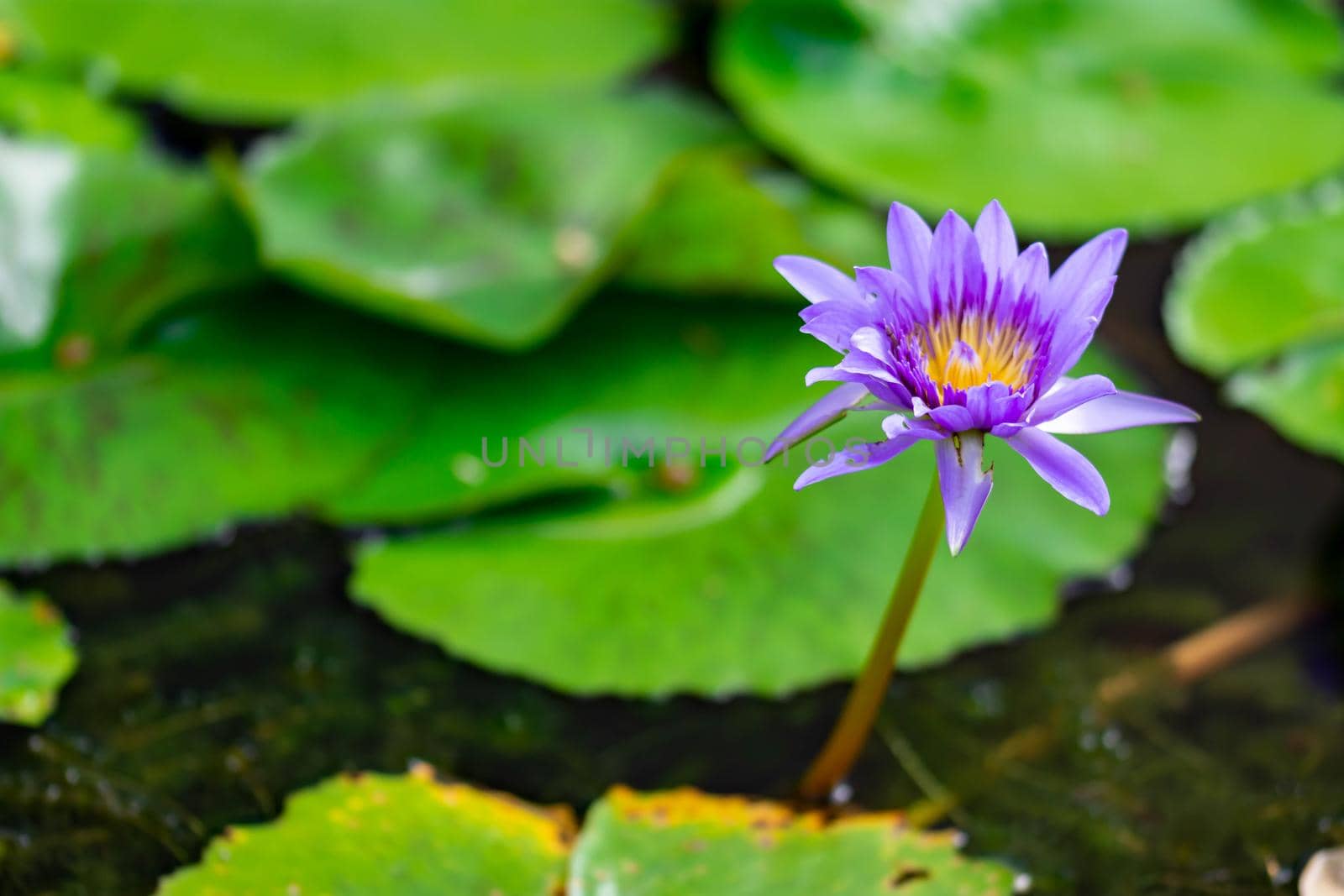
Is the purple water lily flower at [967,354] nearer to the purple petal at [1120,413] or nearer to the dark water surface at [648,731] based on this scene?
the purple petal at [1120,413]

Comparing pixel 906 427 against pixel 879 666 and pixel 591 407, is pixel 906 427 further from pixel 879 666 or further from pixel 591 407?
pixel 591 407

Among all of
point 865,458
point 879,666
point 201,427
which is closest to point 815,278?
point 865,458

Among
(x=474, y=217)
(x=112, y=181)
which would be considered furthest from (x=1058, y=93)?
(x=112, y=181)

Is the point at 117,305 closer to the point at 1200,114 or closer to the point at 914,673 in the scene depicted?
the point at 914,673

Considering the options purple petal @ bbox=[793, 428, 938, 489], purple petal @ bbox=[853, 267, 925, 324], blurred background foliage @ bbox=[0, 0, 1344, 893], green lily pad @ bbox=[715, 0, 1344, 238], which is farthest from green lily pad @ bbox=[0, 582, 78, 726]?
green lily pad @ bbox=[715, 0, 1344, 238]

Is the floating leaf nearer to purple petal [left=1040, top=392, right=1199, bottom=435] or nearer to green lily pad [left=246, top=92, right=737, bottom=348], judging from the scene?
green lily pad [left=246, top=92, right=737, bottom=348]
